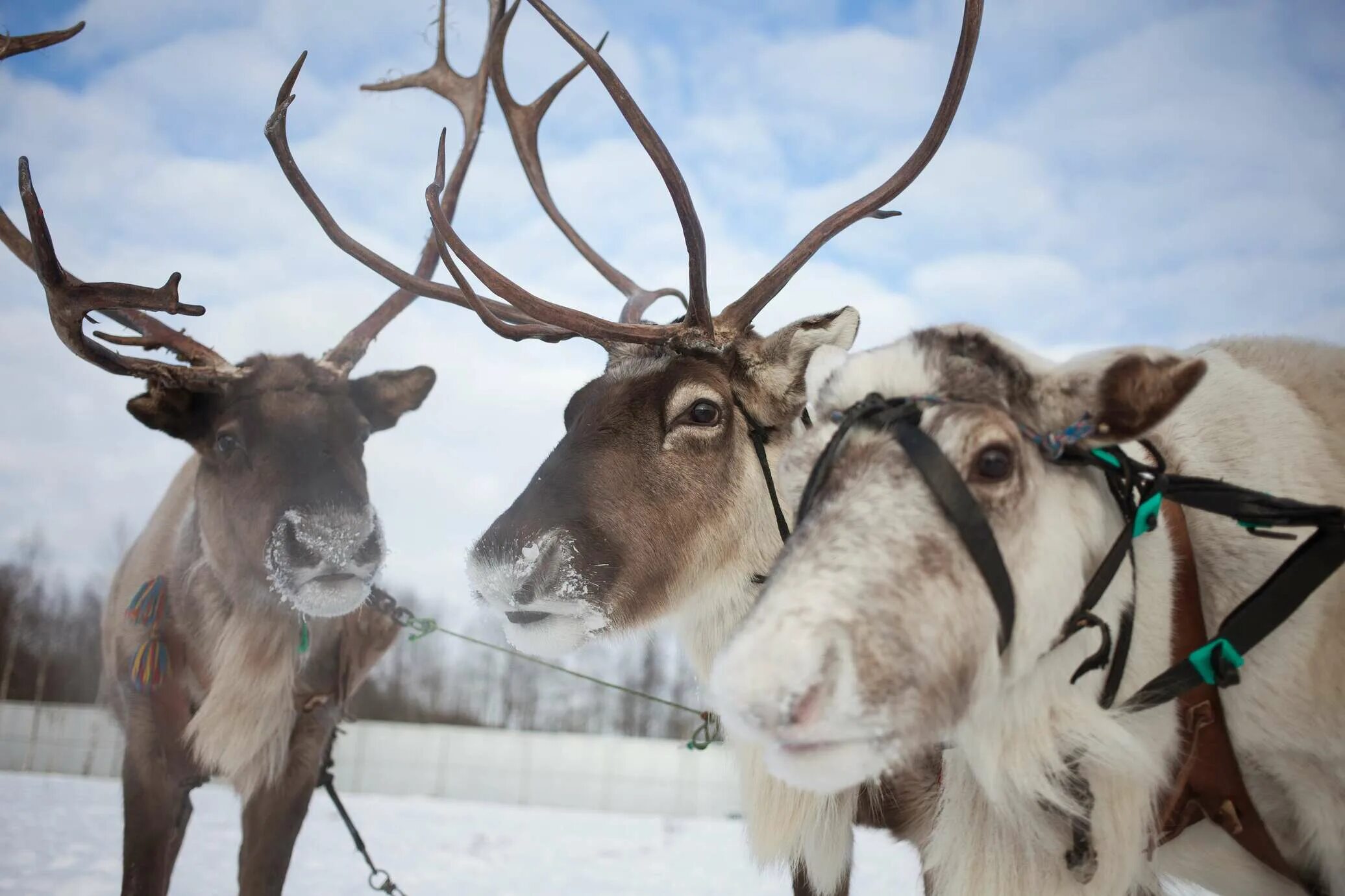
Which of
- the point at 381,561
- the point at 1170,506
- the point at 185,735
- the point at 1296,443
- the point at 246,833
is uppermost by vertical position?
the point at 1296,443

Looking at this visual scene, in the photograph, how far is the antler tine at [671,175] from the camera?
3.46m

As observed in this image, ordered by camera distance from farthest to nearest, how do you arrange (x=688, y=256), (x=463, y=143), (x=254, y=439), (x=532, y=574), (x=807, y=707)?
1. (x=463, y=143)
2. (x=254, y=439)
3. (x=688, y=256)
4. (x=532, y=574)
5. (x=807, y=707)

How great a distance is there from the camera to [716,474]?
326 cm

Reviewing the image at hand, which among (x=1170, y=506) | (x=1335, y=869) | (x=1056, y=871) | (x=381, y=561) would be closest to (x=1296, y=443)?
(x=1170, y=506)

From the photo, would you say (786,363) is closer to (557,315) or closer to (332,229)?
(557,315)

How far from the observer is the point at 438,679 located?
136 ft

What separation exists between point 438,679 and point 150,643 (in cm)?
3906

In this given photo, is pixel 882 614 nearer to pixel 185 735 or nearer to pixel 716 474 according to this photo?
pixel 716 474

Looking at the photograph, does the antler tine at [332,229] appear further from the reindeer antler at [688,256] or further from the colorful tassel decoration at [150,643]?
the colorful tassel decoration at [150,643]

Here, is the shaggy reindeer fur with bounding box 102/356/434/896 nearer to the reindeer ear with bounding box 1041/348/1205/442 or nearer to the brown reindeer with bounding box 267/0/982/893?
the brown reindeer with bounding box 267/0/982/893

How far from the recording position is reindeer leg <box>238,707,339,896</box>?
13.5 feet

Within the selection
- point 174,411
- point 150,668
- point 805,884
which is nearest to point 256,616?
point 150,668

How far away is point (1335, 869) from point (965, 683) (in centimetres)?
110

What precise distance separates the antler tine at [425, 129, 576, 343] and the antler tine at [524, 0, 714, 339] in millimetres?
546
